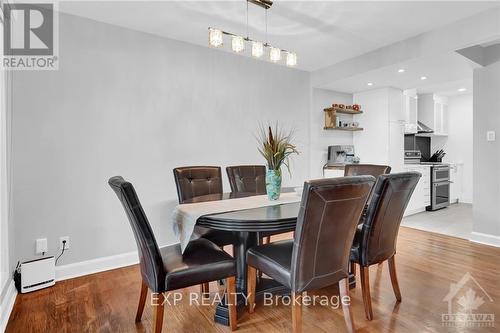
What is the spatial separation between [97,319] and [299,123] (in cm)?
356

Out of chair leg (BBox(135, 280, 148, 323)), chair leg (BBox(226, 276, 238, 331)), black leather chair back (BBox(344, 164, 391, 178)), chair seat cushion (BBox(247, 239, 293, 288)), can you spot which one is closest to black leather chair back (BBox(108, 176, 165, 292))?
chair leg (BBox(135, 280, 148, 323))

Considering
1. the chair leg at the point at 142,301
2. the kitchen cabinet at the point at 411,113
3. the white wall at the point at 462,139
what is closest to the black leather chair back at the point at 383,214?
the chair leg at the point at 142,301

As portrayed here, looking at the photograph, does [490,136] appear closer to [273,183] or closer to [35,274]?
[273,183]

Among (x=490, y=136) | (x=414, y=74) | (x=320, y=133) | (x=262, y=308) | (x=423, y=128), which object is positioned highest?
(x=414, y=74)

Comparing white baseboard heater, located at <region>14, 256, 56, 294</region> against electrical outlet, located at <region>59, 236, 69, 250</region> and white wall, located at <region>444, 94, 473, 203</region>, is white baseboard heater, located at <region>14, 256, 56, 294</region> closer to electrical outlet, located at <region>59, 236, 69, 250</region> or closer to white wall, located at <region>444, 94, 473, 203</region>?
electrical outlet, located at <region>59, 236, 69, 250</region>

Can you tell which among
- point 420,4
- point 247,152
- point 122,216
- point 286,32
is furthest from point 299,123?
point 122,216

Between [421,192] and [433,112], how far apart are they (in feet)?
6.68

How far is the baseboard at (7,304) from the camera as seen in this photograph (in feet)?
6.17

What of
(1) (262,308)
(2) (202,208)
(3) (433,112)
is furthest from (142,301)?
(3) (433,112)

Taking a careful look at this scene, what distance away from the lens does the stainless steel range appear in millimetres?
5281

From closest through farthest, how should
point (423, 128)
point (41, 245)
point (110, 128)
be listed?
point (41, 245) → point (110, 128) → point (423, 128)

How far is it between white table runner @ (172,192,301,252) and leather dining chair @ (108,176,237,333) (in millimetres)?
132

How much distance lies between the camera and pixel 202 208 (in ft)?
6.39

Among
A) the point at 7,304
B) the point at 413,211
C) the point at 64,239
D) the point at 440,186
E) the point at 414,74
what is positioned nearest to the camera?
the point at 7,304
